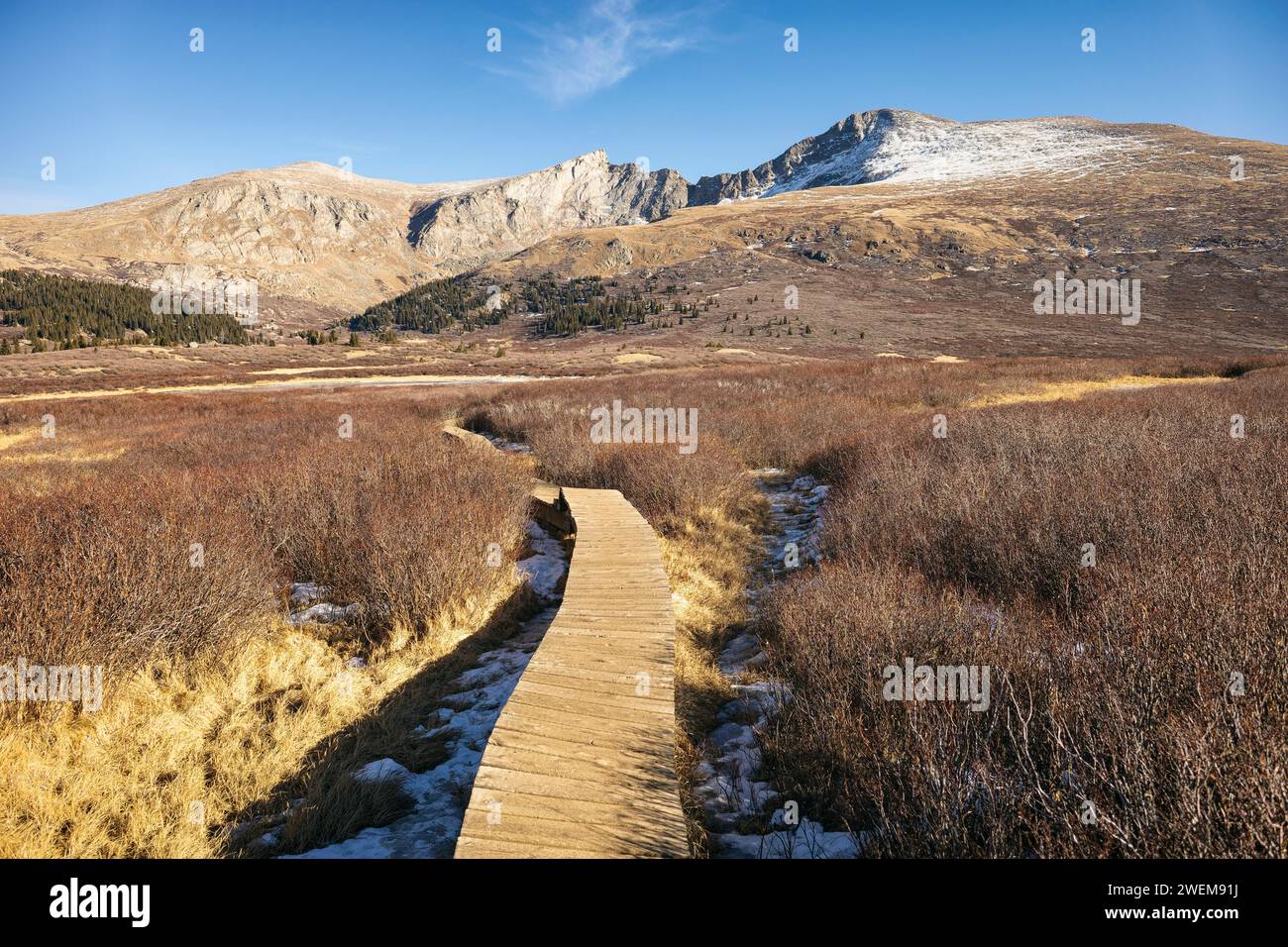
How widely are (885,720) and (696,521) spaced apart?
225 inches

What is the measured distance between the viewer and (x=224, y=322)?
95.4 meters

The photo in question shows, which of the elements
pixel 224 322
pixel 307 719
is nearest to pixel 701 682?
pixel 307 719

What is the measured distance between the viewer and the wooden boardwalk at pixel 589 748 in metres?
2.62

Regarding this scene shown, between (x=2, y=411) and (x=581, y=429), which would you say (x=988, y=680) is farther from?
(x=2, y=411)

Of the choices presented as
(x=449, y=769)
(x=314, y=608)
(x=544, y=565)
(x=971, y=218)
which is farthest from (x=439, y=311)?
(x=449, y=769)

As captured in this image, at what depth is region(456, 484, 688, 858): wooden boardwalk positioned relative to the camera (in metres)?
2.62

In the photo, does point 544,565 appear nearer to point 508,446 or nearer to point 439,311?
point 508,446

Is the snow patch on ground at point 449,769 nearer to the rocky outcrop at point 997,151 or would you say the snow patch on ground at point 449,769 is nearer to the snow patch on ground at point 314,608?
the snow patch on ground at point 314,608

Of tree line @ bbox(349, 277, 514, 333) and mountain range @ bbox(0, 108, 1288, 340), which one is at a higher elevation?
mountain range @ bbox(0, 108, 1288, 340)

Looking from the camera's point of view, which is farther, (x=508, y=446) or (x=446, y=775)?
(x=508, y=446)

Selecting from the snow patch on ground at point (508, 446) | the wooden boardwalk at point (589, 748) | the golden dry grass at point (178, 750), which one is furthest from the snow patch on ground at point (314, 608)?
the snow patch on ground at point (508, 446)

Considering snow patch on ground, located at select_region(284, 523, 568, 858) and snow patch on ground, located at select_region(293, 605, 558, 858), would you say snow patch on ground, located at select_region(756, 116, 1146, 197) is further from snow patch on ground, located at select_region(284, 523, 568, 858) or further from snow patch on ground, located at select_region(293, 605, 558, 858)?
snow patch on ground, located at select_region(293, 605, 558, 858)

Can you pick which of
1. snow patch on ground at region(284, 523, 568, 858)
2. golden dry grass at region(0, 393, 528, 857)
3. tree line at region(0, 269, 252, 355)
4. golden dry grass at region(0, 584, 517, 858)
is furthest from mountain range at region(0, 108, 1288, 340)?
golden dry grass at region(0, 584, 517, 858)

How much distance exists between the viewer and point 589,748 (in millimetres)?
3270
